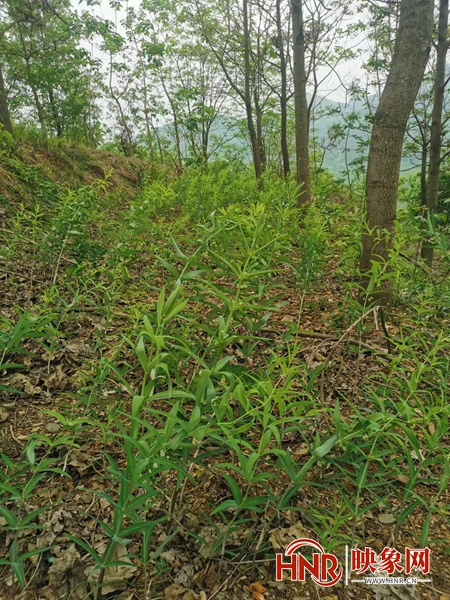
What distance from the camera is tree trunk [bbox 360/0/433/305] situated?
2.16 meters

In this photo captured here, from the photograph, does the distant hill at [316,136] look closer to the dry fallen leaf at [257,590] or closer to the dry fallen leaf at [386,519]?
the dry fallen leaf at [386,519]

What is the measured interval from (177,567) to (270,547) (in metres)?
0.32

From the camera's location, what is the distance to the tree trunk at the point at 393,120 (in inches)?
85.0

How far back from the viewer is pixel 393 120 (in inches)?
89.7

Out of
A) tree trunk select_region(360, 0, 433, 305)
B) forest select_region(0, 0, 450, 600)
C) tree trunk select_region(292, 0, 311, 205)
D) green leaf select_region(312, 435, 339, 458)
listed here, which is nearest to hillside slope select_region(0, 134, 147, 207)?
forest select_region(0, 0, 450, 600)

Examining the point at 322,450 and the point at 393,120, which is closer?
the point at 322,450

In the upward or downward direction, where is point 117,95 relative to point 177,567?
upward

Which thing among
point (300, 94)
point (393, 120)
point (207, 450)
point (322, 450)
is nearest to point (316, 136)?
point (300, 94)

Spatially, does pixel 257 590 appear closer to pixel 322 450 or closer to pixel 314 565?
pixel 314 565

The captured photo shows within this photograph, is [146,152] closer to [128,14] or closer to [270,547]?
[128,14]

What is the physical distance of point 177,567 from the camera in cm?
116

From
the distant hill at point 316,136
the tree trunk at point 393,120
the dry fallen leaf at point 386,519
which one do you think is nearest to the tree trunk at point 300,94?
the tree trunk at point 393,120

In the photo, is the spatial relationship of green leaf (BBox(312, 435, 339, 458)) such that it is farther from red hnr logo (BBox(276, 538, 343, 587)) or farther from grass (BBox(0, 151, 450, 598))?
red hnr logo (BBox(276, 538, 343, 587))

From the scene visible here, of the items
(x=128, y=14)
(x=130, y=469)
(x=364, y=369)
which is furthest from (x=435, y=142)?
(x=128, y=14)
